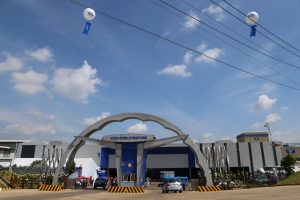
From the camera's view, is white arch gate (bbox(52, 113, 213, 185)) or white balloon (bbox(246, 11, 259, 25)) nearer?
white balloon (bbox(246, 11, 259, 25))

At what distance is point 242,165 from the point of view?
7869cm

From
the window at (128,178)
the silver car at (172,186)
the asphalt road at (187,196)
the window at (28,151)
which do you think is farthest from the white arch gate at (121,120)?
the window at (28,151)

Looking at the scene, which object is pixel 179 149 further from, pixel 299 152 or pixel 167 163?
pixel 299 152

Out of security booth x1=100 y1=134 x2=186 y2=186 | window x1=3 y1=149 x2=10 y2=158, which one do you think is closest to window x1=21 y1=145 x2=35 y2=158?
window x1=3 y1=149 x2=10 y2=158

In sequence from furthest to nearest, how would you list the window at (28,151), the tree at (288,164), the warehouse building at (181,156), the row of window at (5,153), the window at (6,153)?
the window at (28,151)
the warehouse building at (181,156)
the window at (6,153)
the row of window at (5,153)
the tree at (288,164)

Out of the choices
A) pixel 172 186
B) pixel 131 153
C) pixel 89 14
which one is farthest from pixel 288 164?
pixel 89 14

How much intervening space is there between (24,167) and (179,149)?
3881 cm

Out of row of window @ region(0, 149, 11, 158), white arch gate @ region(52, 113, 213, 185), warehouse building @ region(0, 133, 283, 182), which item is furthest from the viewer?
warehouse building @ region(0, 133, 283, 182)

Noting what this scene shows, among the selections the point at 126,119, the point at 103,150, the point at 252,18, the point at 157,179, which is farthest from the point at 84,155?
the point at 252,18

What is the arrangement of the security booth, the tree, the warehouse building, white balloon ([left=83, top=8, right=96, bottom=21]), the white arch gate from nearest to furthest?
1. white balloon ([left=83, top=8, right=96, bottom=21])
2. the white arch gate
3. the security booth
4. the tree
5. the warehouse building

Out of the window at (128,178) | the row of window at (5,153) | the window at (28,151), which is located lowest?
the window at (128,178)

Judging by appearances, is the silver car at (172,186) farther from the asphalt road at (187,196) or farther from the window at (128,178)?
the window at (128,178)

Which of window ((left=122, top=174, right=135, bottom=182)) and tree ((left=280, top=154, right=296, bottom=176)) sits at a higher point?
tree ((left=280, top=154, right=296, bottom=176))

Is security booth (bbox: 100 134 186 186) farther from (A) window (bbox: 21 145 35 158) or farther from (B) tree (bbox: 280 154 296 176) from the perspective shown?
(A) window (bbox: 21 145 35 158)
